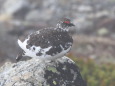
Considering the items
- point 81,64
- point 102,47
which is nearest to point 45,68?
point 81,64

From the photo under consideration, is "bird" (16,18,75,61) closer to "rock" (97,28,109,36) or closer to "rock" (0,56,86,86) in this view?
"rock" (0,56,86,86)

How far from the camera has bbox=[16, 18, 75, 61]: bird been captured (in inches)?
161

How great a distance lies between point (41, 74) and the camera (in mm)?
4332

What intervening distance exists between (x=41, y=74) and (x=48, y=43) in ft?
1.51

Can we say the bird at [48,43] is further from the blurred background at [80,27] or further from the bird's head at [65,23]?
the blurred background at [80,27]

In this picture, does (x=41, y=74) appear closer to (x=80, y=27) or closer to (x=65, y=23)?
(x=65, y=23)

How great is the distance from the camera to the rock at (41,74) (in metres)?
4.25

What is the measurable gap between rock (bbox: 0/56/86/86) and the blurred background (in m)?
0.45

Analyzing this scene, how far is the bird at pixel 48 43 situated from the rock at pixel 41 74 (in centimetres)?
29

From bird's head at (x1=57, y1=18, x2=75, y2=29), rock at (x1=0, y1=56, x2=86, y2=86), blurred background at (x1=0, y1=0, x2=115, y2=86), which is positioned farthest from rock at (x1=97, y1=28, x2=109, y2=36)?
bird's head at (x1=57, y1=18, x2=75, y2=29)

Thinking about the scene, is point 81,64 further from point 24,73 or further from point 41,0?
point 41,0

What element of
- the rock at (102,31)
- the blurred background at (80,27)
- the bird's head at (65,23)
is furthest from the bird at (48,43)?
the rock at (102,31)

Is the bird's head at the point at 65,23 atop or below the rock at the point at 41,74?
atop

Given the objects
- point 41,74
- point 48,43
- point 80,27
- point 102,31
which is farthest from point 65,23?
point 80,27
